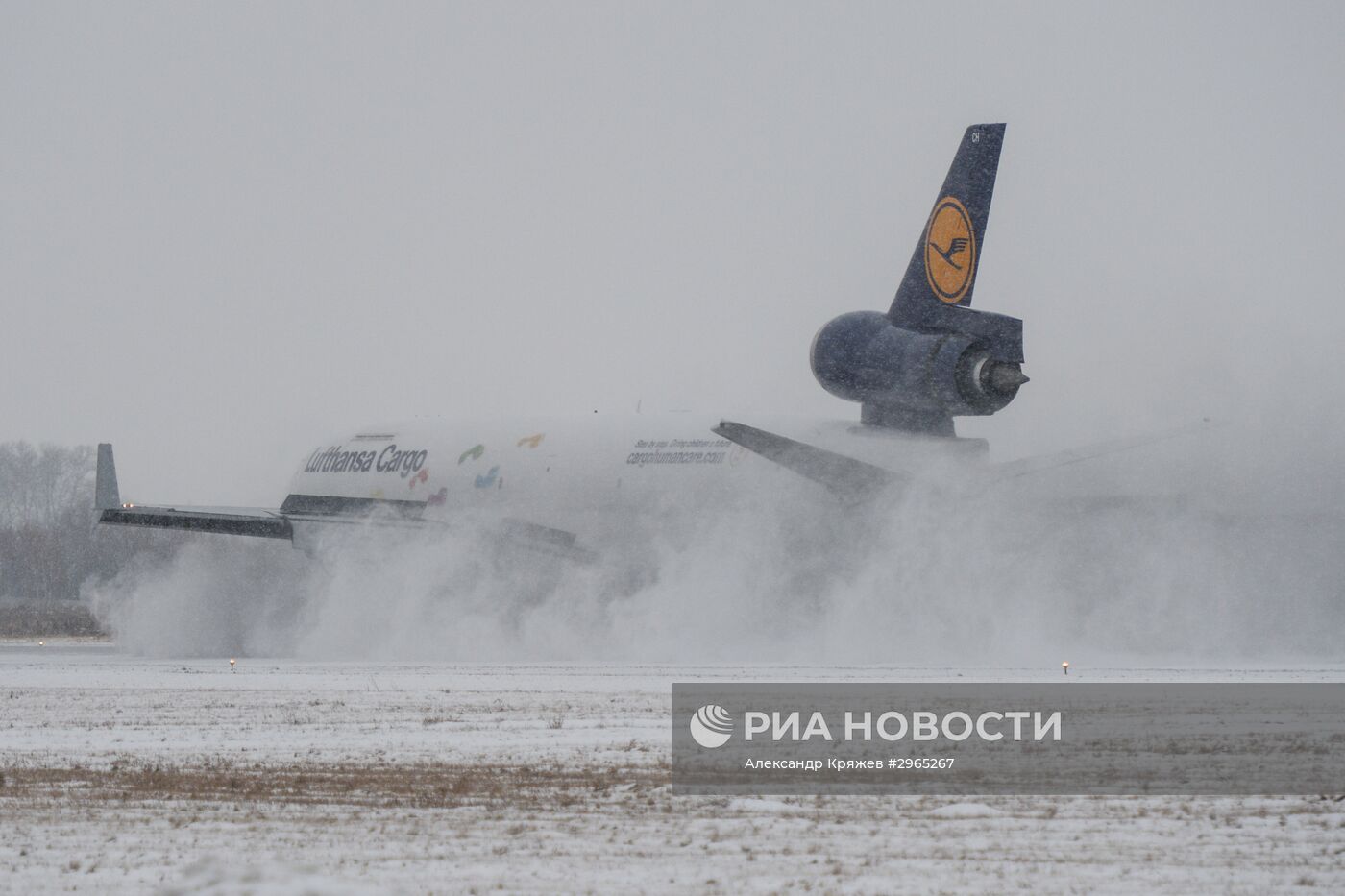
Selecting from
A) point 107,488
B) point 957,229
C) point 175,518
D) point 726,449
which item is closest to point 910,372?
point 957,229

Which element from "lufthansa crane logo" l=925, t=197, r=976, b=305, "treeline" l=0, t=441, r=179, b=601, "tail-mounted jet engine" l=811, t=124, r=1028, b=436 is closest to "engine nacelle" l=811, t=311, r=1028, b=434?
"tail-mounted jet engine" l=811, t=124, r=1028, b=436

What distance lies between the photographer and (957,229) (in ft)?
83.4

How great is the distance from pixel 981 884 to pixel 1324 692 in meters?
11.1

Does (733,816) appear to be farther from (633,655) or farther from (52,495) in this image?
(52,495)

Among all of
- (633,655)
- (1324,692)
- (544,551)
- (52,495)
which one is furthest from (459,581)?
(52,495)

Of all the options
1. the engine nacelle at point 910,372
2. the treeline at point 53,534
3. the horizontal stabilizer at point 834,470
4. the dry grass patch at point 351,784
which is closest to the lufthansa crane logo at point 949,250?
the engine nacelle at point 910,372

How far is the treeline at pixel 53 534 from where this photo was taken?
7356 centimetres

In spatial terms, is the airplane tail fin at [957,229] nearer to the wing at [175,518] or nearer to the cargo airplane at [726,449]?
the cargo airplane at [726,449]

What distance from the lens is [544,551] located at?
98.0ft

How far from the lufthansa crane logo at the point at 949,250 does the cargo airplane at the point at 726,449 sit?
23mm

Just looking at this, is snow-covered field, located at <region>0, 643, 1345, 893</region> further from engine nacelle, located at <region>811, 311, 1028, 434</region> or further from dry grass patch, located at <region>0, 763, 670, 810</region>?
engine nacelle, located at <region>811, 311, 1028, 434</region>

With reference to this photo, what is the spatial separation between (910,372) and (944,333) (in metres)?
0.83

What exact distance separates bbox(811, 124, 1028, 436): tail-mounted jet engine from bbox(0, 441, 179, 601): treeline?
1523 inches

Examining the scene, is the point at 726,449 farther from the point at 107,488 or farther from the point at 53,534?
the point at 53,534
